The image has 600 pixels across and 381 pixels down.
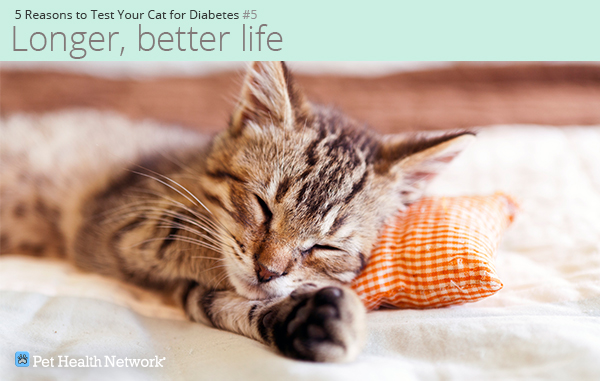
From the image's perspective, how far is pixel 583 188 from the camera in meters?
1.41

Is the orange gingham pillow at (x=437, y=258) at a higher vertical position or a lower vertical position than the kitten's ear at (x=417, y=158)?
lower

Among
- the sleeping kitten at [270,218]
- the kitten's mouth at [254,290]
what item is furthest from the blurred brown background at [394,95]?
the kitten's mouth at [254,290]

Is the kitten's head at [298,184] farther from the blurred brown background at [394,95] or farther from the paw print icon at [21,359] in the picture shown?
the blurred brown background at [394,95]

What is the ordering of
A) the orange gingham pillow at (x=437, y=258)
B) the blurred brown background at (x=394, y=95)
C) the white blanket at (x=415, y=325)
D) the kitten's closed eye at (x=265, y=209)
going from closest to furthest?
the white blanket at (x=415, y=325) → the orange gingham pillow at (x=437, y=258) → the kitten's closed eye at (x=265, y=209) → the blurred brown background at (x=394, y=95)

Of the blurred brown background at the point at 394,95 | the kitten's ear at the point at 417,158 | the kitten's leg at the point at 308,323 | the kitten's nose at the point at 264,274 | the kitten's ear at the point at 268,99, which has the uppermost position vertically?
the blurred brown background at the point at 394,95

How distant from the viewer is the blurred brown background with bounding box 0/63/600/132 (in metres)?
1.96

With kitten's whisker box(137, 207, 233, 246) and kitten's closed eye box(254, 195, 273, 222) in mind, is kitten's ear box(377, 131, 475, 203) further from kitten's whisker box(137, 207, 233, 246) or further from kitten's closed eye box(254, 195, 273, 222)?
kitten's whisker box(137, 207, 233, 246)

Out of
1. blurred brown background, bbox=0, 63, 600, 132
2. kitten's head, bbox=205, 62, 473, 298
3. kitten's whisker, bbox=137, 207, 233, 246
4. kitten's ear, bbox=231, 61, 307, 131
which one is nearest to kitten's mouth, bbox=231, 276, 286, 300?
kitten's head, bbox=205, 62, 473, 298

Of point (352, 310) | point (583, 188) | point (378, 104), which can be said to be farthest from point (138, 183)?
point (583, 188)

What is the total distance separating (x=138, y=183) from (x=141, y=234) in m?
0.23

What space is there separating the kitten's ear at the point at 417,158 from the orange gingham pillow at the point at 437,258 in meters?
0.08

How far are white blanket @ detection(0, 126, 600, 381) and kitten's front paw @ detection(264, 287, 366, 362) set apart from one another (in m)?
0.04

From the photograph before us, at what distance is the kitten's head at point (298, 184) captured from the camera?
3.27ft

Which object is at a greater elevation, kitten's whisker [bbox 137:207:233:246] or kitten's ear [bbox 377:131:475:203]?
kitten's ear [bbox 377:131:475:203]
